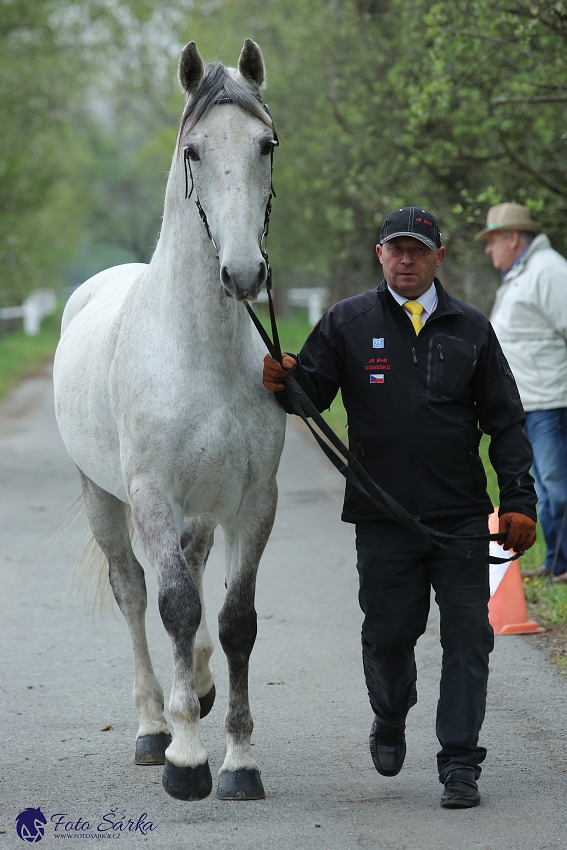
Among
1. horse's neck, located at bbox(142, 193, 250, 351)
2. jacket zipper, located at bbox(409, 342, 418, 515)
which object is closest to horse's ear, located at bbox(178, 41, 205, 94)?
horse's neck, located at bbox(142, 193, 250, 351)

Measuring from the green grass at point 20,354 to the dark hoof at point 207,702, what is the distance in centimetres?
1669

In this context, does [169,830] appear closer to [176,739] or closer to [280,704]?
[176,739]

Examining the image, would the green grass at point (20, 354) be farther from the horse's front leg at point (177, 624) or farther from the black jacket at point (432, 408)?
the black jacket at point (432, 408)

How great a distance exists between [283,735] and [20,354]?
24.9m

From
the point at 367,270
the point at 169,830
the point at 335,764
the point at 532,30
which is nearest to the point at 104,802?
the point at 169,830

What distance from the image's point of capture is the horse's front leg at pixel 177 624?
3.59 meters

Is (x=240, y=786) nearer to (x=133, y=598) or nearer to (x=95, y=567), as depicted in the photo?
(x=133, y=598)

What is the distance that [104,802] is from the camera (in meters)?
3.79

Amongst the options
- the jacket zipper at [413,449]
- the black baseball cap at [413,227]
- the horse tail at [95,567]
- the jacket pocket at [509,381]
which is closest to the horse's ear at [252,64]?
the black baseball cap at [413,227]

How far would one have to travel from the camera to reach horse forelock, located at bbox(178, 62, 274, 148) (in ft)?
11.7

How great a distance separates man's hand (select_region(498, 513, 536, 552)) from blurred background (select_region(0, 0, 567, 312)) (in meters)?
1.67

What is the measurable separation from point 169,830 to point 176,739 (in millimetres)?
298

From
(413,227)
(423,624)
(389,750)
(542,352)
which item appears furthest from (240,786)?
(542,352)

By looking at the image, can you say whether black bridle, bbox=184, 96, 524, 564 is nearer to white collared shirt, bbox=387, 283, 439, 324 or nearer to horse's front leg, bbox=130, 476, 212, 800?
white collared shirt, bbox=387, 283, 439, 324
